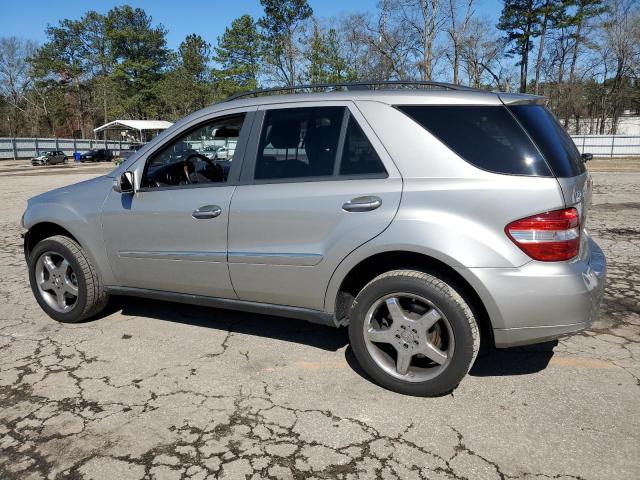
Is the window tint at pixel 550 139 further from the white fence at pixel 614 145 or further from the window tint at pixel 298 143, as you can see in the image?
the white fence at pixel 614 145

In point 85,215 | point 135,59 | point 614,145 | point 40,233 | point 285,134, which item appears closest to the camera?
point 285,134

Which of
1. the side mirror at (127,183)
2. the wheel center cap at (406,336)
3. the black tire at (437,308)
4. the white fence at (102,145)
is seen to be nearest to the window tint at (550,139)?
the black tire at (437,308)

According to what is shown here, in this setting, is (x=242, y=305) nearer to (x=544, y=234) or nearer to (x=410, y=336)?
(x=410, y=336)

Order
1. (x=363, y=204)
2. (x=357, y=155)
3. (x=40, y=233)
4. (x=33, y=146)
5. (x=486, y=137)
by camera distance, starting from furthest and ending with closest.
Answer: (x=33, y=146) < (x=40, y=233) < (x=357, y=155) < (x=363, y=204) < (x=486, y=137)

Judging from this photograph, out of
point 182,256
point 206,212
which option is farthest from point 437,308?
point 182,256

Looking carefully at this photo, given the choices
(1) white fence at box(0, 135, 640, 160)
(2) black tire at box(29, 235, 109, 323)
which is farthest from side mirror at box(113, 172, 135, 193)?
(1) white fence at box(0, 135, 640, 160)

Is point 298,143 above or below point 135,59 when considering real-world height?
below

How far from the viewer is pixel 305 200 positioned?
2.99 m

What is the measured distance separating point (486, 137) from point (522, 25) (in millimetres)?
44240

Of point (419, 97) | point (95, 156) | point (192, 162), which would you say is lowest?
point (95, 156)

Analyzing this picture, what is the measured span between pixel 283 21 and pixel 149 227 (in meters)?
47.3

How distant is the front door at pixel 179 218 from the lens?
3.34 metres

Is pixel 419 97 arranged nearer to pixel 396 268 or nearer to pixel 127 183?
pixel 396 268

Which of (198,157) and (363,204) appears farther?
(198,157)
